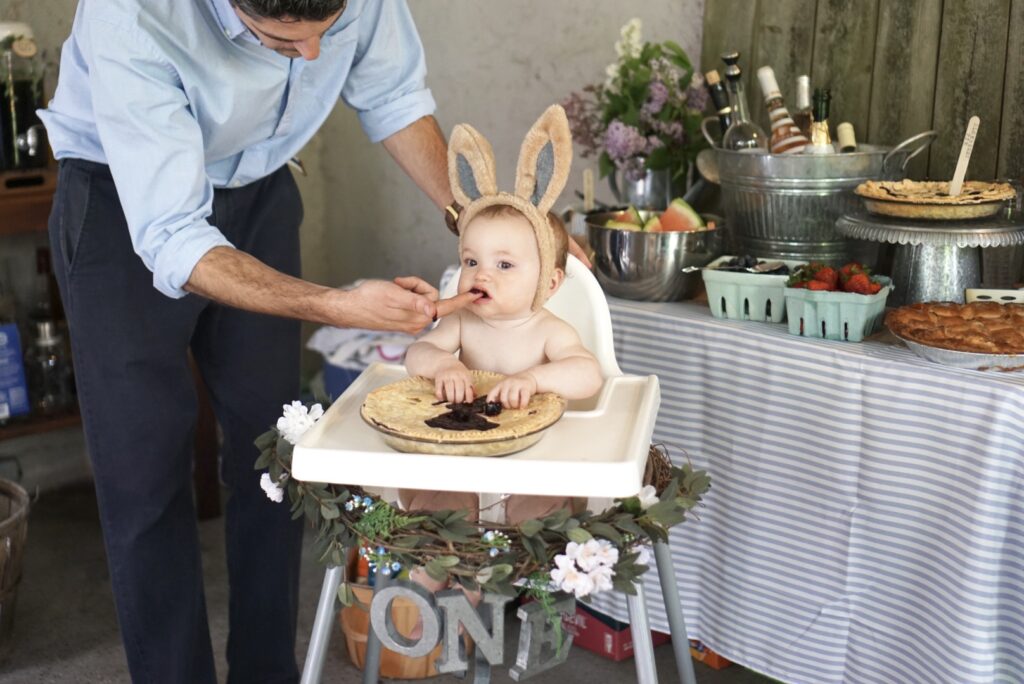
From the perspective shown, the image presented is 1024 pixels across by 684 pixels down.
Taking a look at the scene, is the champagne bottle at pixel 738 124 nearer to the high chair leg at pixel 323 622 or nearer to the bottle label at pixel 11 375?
the high chair leg at pixel 323 622

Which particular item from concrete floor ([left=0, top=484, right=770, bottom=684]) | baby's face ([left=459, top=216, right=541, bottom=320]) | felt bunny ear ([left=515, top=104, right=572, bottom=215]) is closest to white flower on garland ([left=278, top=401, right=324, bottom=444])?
baby's face ([left=459, top=216, right=541, bottom=320])

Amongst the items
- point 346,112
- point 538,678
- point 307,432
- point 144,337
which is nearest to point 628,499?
point 307,432

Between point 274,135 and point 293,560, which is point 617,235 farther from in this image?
point 293,560

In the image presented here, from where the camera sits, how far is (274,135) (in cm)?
182

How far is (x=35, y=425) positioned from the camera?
2.83 m

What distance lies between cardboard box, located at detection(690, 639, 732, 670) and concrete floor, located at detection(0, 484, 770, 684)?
0.01m

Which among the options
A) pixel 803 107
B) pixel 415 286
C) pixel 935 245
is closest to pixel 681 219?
pixel 803 107

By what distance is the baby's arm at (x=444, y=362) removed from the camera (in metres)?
1.44

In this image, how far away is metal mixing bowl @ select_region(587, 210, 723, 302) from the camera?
2.09 metres

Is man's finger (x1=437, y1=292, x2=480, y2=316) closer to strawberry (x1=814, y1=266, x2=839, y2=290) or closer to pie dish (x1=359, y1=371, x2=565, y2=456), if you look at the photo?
pie dish (x1=359, y1=371, x2=565, y2=456)

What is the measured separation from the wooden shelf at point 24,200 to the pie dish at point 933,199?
1.83 m

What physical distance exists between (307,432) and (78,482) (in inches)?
89.1

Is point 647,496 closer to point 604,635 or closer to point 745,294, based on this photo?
point 745,294

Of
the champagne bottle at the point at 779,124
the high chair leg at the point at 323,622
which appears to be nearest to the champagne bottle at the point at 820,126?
the champagne bottle at the point at 779,124
